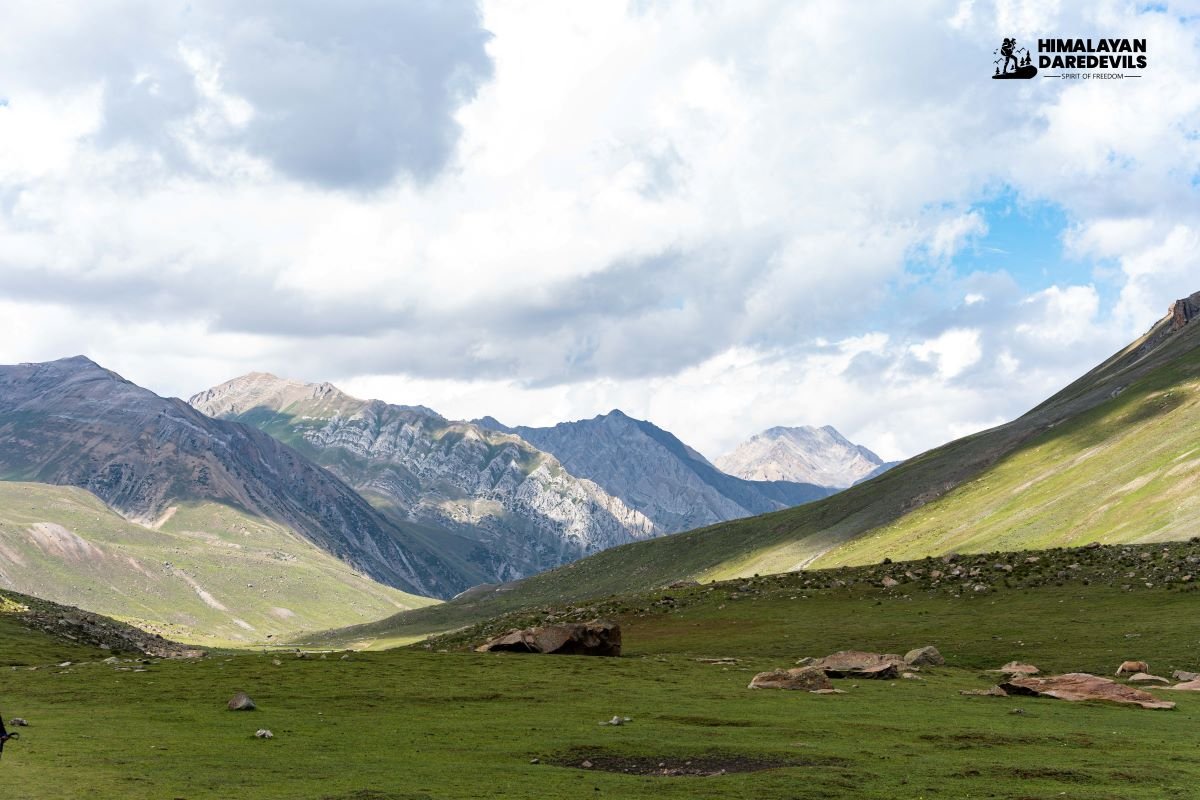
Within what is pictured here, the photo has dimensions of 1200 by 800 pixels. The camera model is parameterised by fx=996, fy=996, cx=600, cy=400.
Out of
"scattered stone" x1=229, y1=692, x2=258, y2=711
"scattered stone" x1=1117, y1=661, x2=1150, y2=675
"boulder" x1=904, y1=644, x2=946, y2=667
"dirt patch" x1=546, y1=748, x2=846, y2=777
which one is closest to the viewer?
"dirt patch" x1=546, y1=748, x2=846, y2=777

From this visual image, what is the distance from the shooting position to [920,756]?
1332 inches

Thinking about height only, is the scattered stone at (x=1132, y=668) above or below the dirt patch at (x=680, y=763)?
below

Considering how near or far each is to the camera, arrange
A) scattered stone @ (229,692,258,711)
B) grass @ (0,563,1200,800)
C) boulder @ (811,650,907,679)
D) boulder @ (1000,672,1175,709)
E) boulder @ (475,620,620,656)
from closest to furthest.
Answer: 1. grass @ (0,563,1200,800)
2. scattered stone @ (229,692,258,711)
3. boulder @ (1000,672,1175,709)
4. boulder @ (811,650,907,679)
5. boulder @ (475,620,620,656)

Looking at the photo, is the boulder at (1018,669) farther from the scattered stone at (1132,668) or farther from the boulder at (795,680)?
the boulder at (795,680)

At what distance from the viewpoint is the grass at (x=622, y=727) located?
1150 inches

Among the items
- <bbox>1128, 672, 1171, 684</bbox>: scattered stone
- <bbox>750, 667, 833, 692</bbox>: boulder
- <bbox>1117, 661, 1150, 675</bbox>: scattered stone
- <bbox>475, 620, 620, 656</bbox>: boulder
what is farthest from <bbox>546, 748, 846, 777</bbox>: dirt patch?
<bbox>475, 620, 620, 656</bbox>: boulder

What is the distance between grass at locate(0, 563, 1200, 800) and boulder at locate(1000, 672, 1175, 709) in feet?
3.64

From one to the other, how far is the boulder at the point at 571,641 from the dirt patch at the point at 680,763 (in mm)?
32352

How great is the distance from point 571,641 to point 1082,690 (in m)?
32.5

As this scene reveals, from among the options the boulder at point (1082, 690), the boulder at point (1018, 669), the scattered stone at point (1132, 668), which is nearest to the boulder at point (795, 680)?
the boulder at point (1082, 690)

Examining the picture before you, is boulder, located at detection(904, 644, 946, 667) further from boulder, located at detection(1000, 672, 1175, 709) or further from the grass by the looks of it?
boulder, located at detection(1000, 672, 1175, 709)

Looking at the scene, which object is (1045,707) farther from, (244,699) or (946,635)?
(244,699)

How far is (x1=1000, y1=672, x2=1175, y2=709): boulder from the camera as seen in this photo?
148 feet

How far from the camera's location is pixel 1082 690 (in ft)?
155
